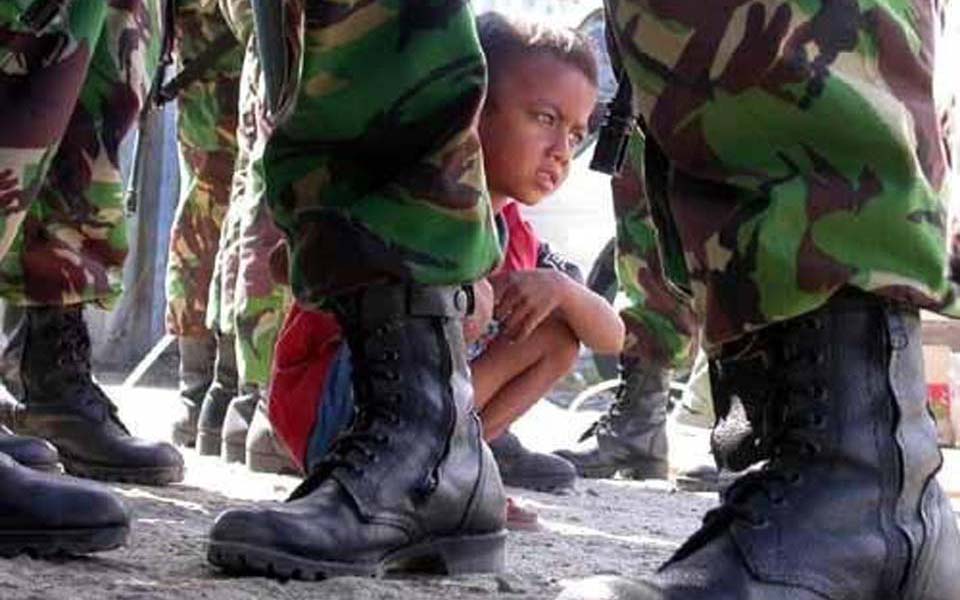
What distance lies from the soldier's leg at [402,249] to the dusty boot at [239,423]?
1291 mm

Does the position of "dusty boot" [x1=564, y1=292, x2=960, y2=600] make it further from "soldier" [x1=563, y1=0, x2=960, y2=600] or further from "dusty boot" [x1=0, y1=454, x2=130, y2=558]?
"dusty boot" [x1=0, y1=454, x2=130, y2=558]

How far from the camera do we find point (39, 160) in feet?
6.45

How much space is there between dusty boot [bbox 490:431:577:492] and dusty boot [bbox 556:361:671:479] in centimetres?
39

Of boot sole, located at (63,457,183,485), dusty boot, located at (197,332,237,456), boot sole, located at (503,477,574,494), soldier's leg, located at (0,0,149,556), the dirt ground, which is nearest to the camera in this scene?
the dirt ground

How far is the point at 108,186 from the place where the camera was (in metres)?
2.78

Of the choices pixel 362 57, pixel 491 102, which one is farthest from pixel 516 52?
pixel 362 57

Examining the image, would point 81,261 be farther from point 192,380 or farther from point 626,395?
point 626,395

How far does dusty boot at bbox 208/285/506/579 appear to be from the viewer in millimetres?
1632

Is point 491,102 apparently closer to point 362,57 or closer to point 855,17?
point 362,57

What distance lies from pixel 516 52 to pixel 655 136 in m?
1.17

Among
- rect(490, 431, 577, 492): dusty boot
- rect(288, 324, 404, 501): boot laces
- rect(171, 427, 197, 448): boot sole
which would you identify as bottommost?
rect(171, 427, 197, 448): boot sole

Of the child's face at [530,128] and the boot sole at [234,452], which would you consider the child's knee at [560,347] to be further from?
the boot sole at [234,452]

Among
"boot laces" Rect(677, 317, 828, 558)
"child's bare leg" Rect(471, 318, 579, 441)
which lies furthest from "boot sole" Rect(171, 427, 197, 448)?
"boot laces" Rect(677, 317, 828, 558)

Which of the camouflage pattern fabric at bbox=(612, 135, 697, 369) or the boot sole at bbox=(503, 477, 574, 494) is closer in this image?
the boot sole at bbox=(503, 477, 574, 494)
